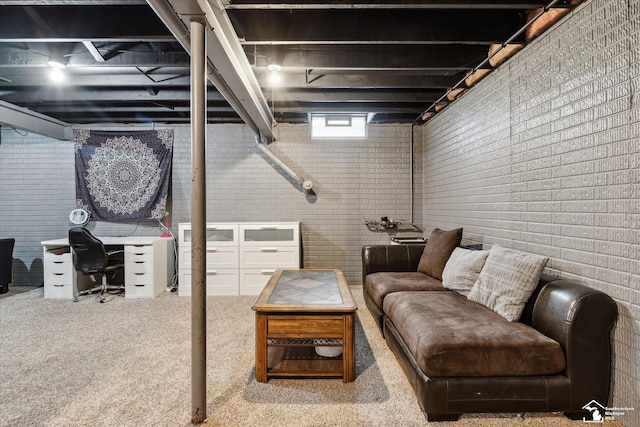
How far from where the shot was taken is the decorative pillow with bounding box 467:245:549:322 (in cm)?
203

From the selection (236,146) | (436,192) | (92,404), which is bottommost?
(92,404)

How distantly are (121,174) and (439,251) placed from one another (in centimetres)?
444

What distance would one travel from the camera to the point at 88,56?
3010 mm

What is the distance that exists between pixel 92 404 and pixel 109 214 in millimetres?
3517

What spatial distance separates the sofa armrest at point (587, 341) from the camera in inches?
66.4

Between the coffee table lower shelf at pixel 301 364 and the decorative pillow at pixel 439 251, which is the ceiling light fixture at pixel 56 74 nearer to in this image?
the coffee table lower shelf at pixel 301 364

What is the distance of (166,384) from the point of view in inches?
84.7

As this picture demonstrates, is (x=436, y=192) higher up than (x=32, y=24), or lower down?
lower down

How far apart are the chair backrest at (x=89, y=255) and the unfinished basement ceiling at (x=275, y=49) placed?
174cm

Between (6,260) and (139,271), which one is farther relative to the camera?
(6,260)

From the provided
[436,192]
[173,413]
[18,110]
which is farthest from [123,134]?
[436,192]

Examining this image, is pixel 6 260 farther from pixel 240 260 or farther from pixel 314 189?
pixel 314 189

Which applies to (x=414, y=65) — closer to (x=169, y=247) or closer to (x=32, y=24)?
(x=32, y=24)
